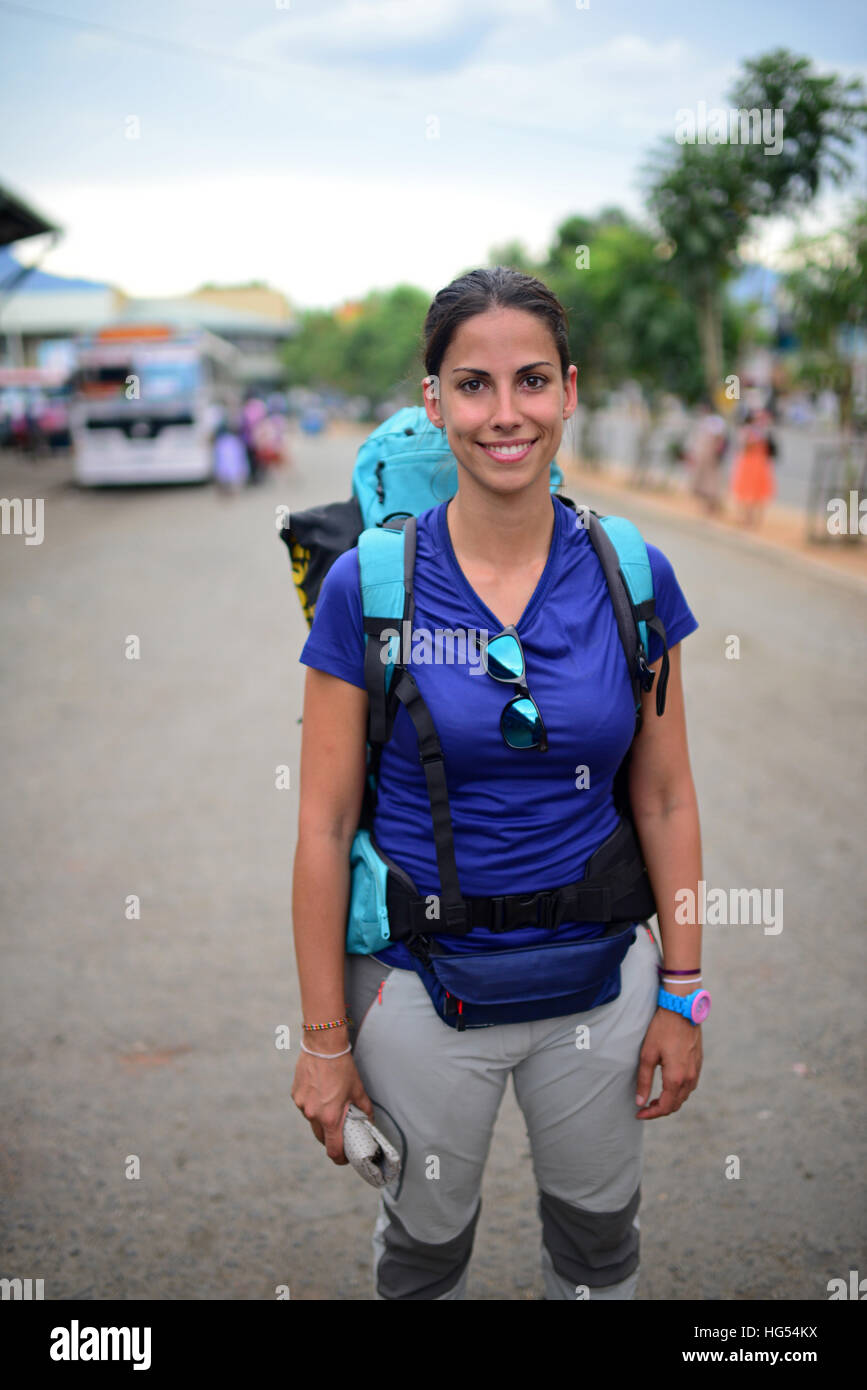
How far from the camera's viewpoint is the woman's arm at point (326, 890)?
1754mm

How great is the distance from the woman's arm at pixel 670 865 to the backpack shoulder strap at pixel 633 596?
92 mm

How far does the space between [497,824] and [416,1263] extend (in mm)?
844

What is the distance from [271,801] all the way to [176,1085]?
229 centimetres

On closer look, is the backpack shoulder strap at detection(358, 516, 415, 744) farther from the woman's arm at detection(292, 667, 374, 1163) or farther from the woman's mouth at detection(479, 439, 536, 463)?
the woman's mouth at detection(479, 439, 536, 463)

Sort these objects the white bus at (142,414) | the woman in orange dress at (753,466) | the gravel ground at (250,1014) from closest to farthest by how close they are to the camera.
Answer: the gravel ground at (250,1014) < the woman in orange dress at (753,466) < the white bus at (142,414)

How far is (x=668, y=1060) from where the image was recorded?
6.27 feet

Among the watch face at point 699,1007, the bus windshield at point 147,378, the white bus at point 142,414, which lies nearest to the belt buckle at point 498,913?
the watch face at point 699,1007

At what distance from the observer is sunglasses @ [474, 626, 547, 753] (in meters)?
1.67

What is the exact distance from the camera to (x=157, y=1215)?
2.76 m

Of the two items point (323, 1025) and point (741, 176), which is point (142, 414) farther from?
point (323, 1025)

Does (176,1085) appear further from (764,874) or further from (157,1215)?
(764,874)

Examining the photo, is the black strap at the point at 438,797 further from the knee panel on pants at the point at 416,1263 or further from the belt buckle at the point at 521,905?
the knee panel on pants at the point at 416,1263
